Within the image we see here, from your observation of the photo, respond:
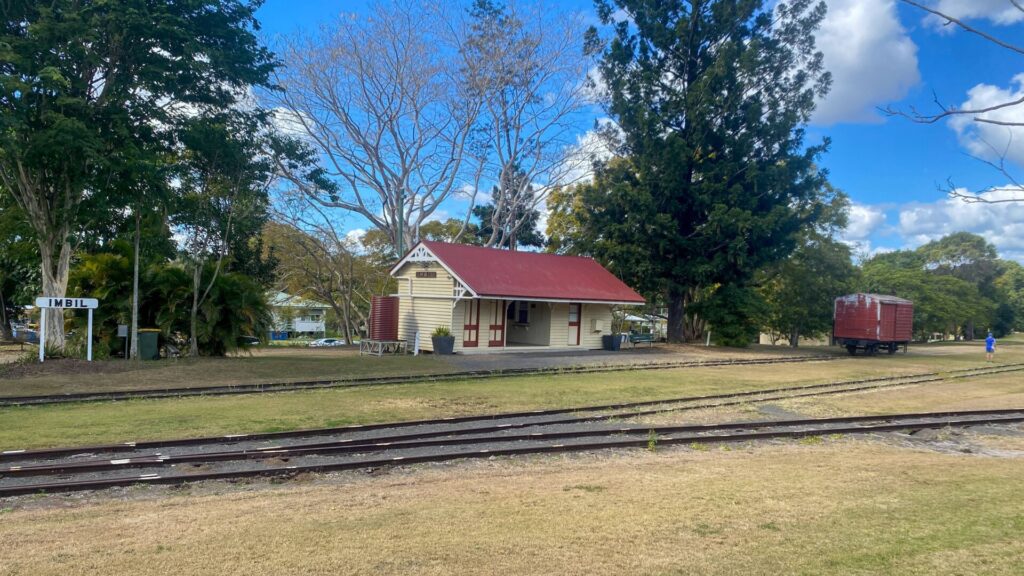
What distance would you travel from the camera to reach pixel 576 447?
9125 millimetres

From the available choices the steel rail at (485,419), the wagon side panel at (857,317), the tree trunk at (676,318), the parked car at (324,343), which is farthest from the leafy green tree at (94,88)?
the wagon side panel at (857,317)

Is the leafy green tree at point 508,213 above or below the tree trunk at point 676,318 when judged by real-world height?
above

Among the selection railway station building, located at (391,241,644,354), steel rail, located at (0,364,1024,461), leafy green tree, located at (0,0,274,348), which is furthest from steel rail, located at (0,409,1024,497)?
railway station building, located at (391,241,644,354)

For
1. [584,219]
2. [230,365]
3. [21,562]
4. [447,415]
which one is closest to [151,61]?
[230,365]

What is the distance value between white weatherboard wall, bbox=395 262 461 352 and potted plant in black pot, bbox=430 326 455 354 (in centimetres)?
48

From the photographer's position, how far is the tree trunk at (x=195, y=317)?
64.0 ft

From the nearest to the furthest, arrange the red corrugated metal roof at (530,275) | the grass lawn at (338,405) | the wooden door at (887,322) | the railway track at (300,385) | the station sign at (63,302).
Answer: the grass lawn at (338,405) → the railway track at (300,385) → the station sign at (63,302) → the red corrugated metal roof at (530,275) → the wooden door at (887,322)

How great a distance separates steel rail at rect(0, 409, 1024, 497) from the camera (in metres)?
6.78

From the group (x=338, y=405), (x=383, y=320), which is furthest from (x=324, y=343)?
(x=338, y=405)

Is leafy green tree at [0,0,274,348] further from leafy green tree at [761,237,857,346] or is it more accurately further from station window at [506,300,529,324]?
leafy green tree at [761,237,857,346]

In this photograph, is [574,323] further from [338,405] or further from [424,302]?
[338,405]

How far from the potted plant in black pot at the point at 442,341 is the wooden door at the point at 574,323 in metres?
6.38

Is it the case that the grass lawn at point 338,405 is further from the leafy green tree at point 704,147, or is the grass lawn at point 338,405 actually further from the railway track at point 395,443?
the leafy green tree at point 704,147

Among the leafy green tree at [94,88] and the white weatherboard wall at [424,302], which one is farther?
the white weatherboard wall at [424,302]
